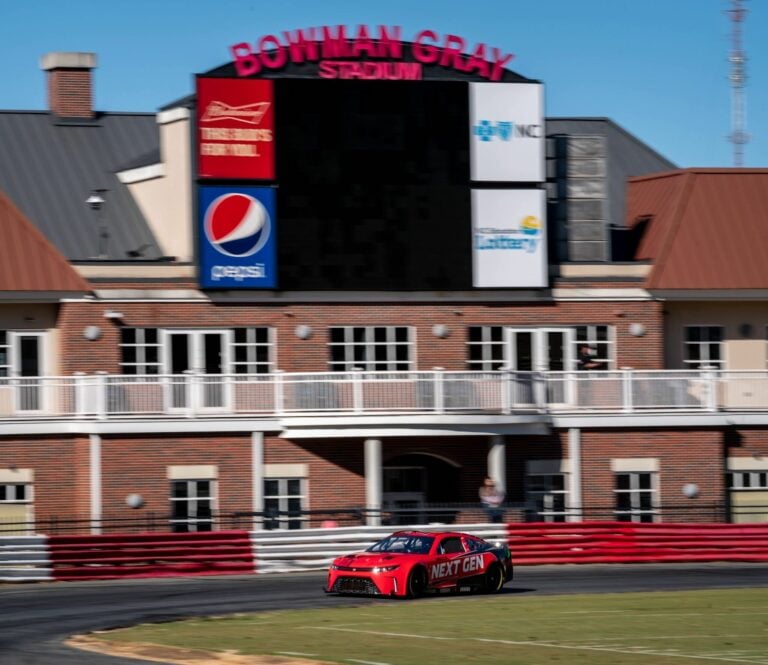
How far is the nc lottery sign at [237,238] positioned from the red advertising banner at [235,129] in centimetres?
51

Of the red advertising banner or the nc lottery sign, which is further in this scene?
the nc lottery sign

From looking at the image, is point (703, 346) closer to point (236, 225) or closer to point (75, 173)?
point (236, 225)

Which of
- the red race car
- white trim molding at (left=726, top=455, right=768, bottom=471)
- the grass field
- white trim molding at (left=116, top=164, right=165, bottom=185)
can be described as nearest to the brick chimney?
white trim molding at (left=116, top=164, right=165, bottom=185)

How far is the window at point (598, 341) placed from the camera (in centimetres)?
4338

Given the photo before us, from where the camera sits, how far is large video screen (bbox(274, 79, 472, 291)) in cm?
4150

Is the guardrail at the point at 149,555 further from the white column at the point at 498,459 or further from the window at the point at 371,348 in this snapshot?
the window at the point at 371,348

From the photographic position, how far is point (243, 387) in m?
40.2

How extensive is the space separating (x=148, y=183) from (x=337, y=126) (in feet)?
20.0

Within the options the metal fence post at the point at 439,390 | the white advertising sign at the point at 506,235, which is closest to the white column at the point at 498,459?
the metal fence post at the point at 439,390

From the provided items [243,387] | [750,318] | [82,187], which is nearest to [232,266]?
[243,387]

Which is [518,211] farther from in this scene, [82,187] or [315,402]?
[82,187]

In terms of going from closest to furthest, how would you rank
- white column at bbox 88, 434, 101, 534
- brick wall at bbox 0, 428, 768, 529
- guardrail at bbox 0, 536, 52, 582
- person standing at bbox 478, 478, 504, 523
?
1. guardrail at bbox 0, 536, 52, 582
2. person standing at bbox 478, 478, 504, 523
3. white column at bbox 88, 434, 101, 534
4. brick wall at bbox 0, 428, 768, 529

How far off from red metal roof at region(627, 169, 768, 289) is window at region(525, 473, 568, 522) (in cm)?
579

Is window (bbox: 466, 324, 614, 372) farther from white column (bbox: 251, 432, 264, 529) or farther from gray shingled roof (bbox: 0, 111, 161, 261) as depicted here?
gray shingled roof (bbox: 0, 111, 161, 261)
